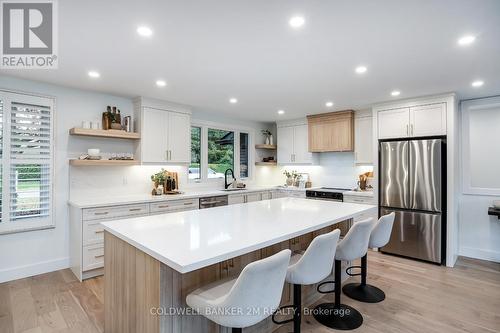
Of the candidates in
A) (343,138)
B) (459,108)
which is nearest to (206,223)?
(343,138)

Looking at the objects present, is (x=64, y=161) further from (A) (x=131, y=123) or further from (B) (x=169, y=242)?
(B) (x=169, y=242)

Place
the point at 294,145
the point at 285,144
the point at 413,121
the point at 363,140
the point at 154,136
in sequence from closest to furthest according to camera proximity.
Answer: the point at 413,121 → the point at 154,136 → the point at 363,140 → the point at 294,145 → the point at 285,144

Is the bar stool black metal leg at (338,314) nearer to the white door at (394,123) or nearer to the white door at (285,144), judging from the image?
the white door at (394,123)

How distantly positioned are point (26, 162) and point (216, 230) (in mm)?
2948

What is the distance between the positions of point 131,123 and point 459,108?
5.17 metres

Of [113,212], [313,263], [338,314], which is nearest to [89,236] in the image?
[113,212]

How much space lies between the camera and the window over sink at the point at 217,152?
5312 millimetres

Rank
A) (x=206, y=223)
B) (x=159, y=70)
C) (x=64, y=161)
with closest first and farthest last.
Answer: (x=206, y=223) → (x=159, y=70) → (x=64, y=161)

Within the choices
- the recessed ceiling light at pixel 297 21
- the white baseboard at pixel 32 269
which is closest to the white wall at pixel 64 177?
the white baseboard at pixel 32 269

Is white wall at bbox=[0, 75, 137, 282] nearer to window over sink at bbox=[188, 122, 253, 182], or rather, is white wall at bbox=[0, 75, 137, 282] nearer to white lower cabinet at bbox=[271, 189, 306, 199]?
window over sink at bbox=[188, 122, 253, 182]

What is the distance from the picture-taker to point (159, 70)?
3000 millimetres

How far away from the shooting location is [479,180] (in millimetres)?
4180

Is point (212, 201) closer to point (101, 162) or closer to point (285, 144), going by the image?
point (101, 162)

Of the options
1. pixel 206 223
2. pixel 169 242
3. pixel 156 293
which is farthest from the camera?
pixel 206 223
